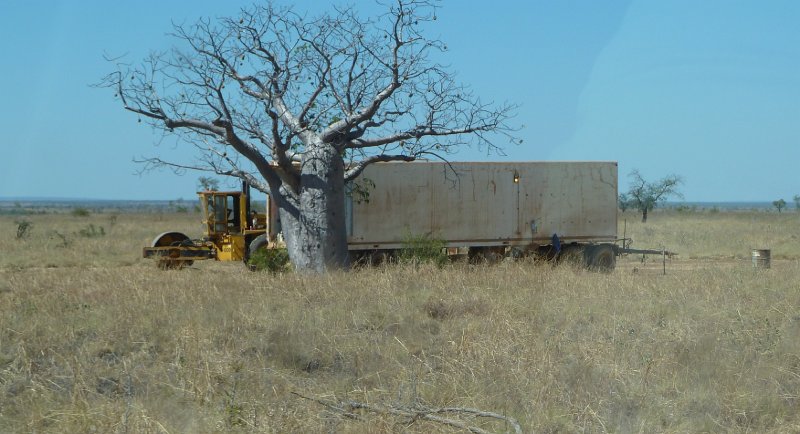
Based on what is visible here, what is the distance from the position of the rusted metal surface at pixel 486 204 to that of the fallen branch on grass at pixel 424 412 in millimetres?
13204

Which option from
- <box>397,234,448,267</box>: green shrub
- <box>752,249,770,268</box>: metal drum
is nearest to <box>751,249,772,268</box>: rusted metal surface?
<box>752,249,770,268</box>: metal drum

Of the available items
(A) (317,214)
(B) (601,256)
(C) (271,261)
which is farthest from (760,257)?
(C) (271,261)

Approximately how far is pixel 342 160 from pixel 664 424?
10902 mm

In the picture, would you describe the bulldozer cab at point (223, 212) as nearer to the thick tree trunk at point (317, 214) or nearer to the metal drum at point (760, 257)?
the thick tree trunk at point (317, 214)

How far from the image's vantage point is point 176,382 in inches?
340

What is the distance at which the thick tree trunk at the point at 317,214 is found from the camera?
1731 cm

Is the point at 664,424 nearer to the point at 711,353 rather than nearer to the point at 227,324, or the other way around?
the point at 711,353

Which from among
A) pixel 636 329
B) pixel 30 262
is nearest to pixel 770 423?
pixel 636 329

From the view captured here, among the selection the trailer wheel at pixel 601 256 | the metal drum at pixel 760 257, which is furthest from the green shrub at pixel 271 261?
the metal drum at pixel 760 257

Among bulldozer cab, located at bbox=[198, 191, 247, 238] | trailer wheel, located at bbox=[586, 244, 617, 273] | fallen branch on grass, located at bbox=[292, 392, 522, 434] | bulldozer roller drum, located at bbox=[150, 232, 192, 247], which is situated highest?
bulldozer cab, located at bbox=[198, 191, 247, 238]

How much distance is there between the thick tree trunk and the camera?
17312 millimetres

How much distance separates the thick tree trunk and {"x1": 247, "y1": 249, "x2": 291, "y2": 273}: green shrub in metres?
0.19

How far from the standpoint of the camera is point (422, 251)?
19.3m

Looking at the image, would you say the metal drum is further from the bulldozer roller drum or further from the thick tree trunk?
the bulldozer roller drum
